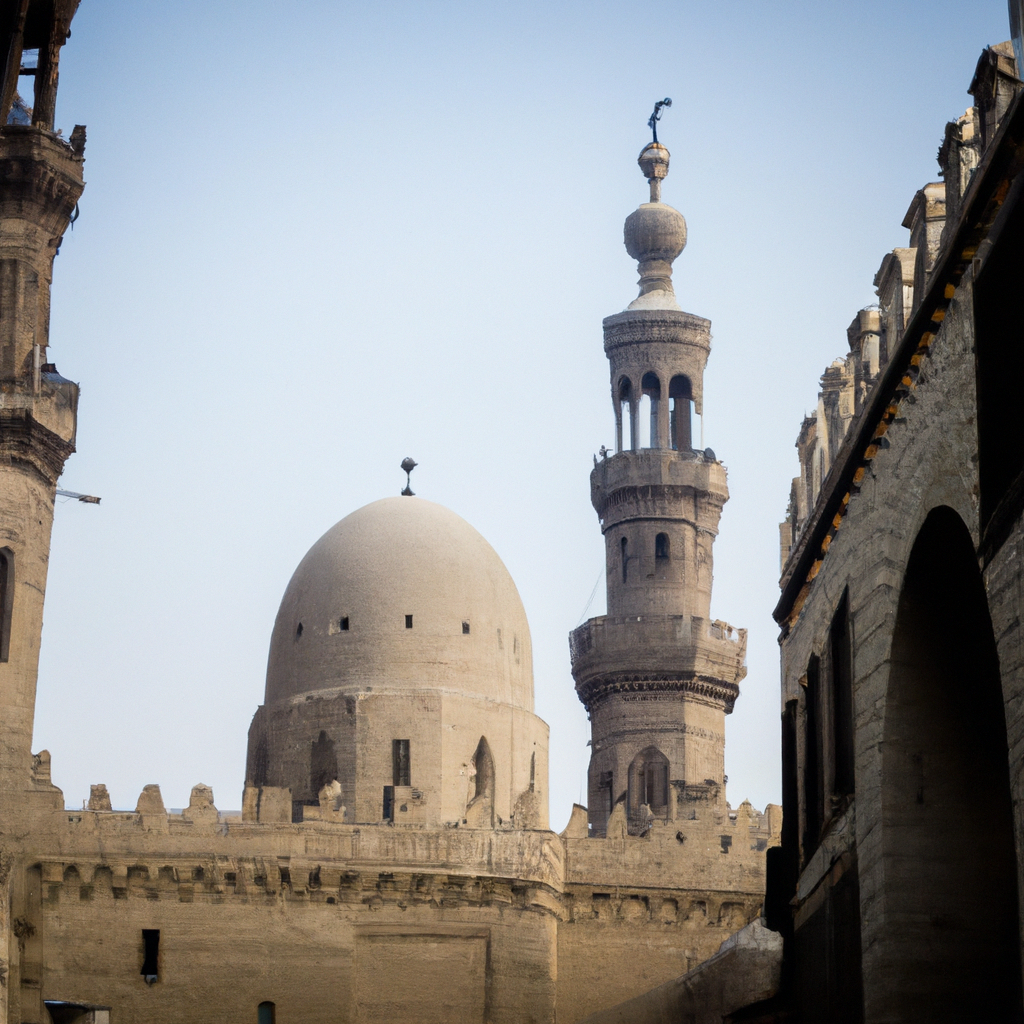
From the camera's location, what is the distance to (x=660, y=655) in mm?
38125

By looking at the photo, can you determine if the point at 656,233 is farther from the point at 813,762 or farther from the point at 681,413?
the point at 813,762

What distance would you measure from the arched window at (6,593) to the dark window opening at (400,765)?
9209mm

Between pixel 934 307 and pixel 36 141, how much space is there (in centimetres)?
1859

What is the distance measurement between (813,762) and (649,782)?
2430cm

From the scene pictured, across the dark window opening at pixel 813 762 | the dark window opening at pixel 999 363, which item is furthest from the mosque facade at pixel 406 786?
the dark window opening at pixel 999 363

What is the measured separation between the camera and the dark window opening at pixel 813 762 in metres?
13.9

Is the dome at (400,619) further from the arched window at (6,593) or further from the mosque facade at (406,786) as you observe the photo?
the arched window at (6,593)

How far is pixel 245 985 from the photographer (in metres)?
30.1

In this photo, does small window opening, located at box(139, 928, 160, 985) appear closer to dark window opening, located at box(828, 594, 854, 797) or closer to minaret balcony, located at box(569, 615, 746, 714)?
minaret balcony, located at box(569, 615, 746, 714)

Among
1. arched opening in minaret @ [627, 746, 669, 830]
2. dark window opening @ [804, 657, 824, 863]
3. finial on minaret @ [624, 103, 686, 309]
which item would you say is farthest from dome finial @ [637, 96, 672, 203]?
dark window opening @ [804, 657, 824, 863]

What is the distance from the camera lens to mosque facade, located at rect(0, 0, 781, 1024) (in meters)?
28.0

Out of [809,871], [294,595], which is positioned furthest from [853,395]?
[294,595]

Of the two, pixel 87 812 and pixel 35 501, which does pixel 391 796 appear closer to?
pixel 87 812

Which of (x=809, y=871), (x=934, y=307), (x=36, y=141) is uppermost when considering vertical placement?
(x=36, y=141)
